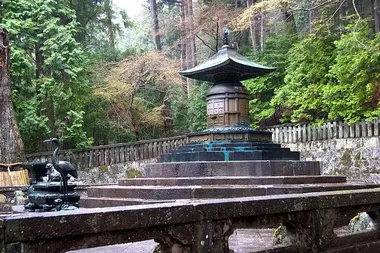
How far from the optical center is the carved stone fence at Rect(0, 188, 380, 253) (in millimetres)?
2438

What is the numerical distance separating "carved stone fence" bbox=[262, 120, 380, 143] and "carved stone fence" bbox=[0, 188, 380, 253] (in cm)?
998

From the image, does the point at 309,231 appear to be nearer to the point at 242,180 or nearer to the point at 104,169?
the point at 242,180

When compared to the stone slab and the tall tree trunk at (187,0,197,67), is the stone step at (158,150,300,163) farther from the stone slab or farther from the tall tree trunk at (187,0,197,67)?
the tall tree trunk at (187,0,197,67)

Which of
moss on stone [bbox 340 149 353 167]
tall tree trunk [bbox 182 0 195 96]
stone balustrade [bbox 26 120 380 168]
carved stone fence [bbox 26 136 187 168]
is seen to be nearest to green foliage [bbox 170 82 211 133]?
tall tree trunk [bbox 182 0 195 96]

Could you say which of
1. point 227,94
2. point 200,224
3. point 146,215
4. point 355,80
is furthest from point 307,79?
point 146,215

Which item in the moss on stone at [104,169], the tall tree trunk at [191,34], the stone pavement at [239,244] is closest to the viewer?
the stone pavement at [239,244]

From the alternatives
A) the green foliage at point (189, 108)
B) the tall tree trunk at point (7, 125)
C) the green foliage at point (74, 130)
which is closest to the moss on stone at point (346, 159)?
the green foliage at point (189, 108)

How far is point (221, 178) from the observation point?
7895 millimetres

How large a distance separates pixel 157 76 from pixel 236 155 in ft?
34.7

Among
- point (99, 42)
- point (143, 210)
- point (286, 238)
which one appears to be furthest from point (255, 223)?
point (99, 42)

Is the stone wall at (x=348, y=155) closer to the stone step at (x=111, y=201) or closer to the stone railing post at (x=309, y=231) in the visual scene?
the stone step at (x=111, y=201)

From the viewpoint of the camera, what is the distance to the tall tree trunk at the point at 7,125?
39.5ft

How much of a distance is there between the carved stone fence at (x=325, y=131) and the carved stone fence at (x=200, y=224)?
9979 millimetres

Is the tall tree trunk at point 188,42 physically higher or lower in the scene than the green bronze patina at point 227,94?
higher
